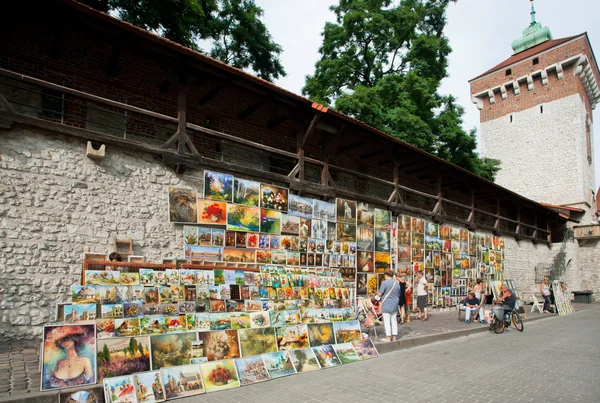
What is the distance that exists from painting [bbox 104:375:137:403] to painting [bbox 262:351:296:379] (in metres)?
1.87

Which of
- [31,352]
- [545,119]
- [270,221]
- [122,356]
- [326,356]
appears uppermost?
[545,119]

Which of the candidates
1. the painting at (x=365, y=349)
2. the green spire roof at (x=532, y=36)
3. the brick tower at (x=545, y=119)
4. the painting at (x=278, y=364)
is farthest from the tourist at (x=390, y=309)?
the green spire roof at (x=532, y=36)

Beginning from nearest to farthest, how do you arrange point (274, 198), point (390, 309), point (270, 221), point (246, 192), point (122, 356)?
point (122, 356) → point (390, 309) → point (246, 192) → point (270, 221) → point (274, 198)

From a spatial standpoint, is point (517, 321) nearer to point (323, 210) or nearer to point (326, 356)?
point (323, 210)

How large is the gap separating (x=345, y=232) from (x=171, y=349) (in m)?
6.69

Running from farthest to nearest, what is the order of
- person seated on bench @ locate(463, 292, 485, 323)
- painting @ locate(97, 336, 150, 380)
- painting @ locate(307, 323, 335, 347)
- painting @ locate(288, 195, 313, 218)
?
person seated on bench @ locate(463, 292, 485, 323) → painting @ locate(288, 195, 313, 218) → painting @ locate(307, 323, 335, 347) → painting @ locate(97, 336, 150, 380)

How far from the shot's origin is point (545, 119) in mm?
29500

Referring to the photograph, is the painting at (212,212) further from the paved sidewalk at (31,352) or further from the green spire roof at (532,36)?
the green spire roof at (532,36)

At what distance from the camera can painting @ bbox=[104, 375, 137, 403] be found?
4.32 metres

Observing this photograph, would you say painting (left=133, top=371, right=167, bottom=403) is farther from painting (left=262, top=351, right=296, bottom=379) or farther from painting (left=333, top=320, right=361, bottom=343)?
painting (left=333, top=320, right=361, bottom=343)

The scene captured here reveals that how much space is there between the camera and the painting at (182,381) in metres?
4.73

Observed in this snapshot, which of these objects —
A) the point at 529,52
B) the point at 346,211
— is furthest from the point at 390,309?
the point at 529,52

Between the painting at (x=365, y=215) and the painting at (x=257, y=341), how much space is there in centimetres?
602

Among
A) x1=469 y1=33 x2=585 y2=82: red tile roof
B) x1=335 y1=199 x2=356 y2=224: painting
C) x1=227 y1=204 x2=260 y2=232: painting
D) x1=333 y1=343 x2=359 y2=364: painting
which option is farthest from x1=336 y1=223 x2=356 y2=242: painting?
x1=469 y1=33 x2=585 y2=82: red tile roof
